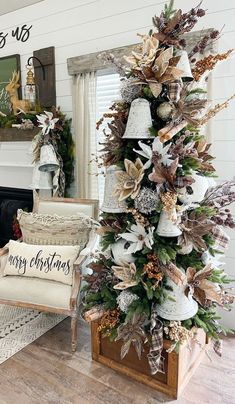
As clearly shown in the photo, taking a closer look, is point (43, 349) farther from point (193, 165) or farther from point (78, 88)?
point (78, 88)

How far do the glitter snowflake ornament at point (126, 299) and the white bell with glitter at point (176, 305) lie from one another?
17 centimetres

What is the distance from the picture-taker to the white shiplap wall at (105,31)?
229 centimetres

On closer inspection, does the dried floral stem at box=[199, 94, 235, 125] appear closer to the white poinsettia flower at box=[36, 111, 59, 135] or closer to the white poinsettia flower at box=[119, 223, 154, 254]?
the white poinsettia flower at box=[119, 223, 154, 254]

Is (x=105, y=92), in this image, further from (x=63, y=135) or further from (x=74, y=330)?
(x=74, y=330)

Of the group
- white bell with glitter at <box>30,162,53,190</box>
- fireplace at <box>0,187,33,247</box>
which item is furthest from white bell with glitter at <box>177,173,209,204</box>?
fireplace at <box>0,187,33,247</box>

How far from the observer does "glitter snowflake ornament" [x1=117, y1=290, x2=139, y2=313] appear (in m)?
1.78

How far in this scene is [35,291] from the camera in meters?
2.22

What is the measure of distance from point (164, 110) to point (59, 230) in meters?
1.32

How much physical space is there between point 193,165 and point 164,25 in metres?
0.75

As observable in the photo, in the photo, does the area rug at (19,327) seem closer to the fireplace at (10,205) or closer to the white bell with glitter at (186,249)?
the fireplace at (10,205)

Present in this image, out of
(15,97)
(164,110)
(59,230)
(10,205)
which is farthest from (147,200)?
(10,205)

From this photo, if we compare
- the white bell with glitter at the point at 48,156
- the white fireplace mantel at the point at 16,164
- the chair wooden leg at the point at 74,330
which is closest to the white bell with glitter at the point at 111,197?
the chair wooden leg at the point at 74,330

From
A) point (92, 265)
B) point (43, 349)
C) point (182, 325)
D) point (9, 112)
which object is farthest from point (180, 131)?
point (9, 112)

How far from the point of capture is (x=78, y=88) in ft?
9.68
